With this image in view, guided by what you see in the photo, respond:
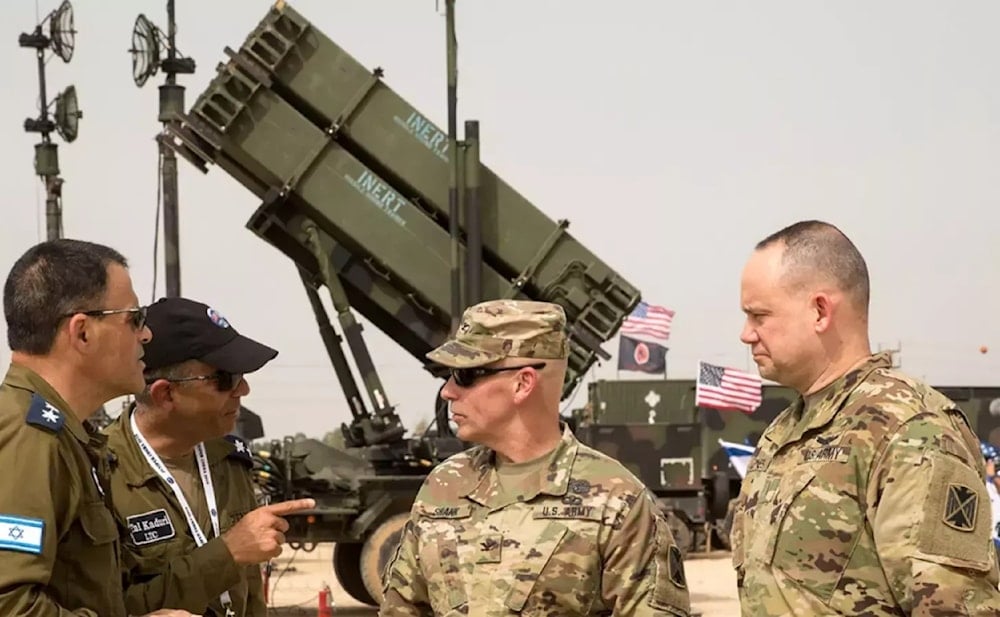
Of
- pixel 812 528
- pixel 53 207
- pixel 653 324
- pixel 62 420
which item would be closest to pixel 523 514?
pixel 812 528

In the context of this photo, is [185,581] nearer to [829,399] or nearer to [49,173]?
[829,399]

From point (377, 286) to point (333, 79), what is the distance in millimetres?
1733

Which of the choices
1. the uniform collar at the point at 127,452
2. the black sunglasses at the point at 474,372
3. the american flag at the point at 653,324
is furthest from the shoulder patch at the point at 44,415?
the american flag at the point at 653,324

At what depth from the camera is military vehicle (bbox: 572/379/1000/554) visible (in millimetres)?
18297

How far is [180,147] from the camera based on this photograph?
12.0 m

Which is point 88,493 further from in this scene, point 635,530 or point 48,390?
point 635,530

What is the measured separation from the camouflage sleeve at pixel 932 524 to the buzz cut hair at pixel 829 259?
0.37 m

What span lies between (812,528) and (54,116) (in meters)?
14.3

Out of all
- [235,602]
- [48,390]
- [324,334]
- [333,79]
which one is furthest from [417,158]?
[48,390]

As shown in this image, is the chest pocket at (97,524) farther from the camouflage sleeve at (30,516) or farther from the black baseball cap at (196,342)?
the black baseball cap at (196,342)

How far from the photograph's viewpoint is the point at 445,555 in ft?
11.4

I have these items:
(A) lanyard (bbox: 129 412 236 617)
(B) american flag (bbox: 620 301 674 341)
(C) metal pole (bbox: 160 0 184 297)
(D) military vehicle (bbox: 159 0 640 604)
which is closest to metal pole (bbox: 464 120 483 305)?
(D) military vehicle (bbox: 159 0 640 604)

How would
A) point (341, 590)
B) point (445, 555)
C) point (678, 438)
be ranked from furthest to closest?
point (678, 438), point (341, 590), point (445, 555)

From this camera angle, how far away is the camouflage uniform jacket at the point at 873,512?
2.90 meters
